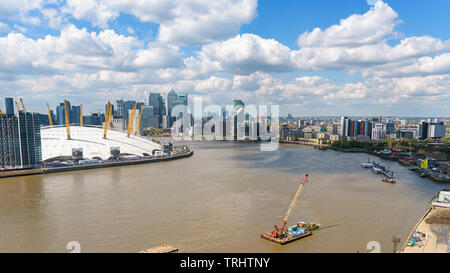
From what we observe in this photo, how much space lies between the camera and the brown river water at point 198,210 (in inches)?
185

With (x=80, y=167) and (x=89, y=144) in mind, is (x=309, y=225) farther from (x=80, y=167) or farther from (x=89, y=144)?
(x=89, y=144)

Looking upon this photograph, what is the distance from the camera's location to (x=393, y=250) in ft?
14.6

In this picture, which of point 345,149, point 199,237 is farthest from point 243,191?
point 345,149

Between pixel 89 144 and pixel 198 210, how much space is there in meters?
9.55

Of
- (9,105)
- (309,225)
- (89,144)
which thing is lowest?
(309,225)

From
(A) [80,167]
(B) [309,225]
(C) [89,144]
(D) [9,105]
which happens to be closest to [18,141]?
(A) [80,167]

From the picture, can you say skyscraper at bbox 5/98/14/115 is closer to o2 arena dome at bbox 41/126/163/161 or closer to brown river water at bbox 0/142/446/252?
o2 arena dome at bbox 41/126/163/161

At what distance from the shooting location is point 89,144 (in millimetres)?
13867

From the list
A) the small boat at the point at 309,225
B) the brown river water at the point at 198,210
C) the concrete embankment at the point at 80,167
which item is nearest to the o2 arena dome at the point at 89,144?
the concrete embankment at the point at 80,167

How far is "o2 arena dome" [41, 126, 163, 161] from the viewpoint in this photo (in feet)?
42.3
